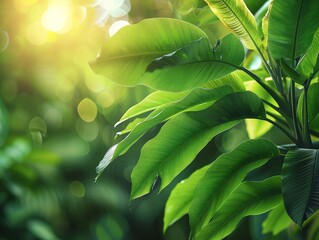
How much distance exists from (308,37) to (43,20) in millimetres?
2601

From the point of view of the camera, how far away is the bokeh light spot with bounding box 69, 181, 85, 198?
3.15 meters

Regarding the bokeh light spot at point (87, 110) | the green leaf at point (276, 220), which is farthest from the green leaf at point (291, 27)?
the bokeh light spot at point (87, 110)

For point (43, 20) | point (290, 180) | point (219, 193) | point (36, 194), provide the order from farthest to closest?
point (43, 20) → point (36, 194) → point (219, 193) → point (290, 180)

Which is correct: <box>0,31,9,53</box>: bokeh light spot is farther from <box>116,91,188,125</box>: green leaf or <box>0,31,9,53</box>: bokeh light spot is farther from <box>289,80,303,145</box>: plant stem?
<box>289,80,303,145</box>: plant stem

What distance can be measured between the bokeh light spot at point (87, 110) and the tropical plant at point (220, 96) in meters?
2.45

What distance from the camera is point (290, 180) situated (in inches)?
25.8

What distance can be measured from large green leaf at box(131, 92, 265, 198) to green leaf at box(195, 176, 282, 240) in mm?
88

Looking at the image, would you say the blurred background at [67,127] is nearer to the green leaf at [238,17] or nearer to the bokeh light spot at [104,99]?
the bokeh light spot at [104,99]

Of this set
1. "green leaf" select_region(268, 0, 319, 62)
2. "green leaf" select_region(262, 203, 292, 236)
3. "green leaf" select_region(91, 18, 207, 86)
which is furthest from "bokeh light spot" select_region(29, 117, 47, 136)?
"green leaf" select_region(268, 0, 319, 62)

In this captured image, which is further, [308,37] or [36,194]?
[36,194]

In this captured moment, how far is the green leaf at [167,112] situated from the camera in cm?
74

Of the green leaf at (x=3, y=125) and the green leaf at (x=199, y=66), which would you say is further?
the green leaf at (x=3, y=125)

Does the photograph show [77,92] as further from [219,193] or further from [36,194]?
[219,193]

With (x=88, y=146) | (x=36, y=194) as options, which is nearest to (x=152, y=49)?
(x=36, y=194)
